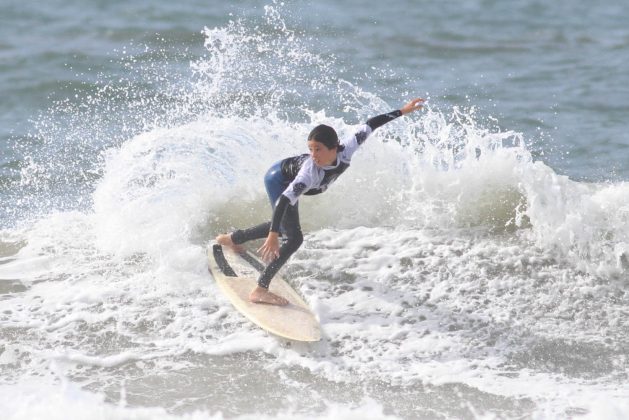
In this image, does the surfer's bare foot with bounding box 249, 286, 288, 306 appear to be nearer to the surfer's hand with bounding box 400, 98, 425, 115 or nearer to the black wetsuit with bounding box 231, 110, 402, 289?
the black wetsuit with bounding box 231, 110, 402, 289

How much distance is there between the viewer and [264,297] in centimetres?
669

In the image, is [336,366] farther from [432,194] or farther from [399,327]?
[432,194]

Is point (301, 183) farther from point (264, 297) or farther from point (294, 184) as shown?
point (264, 297)

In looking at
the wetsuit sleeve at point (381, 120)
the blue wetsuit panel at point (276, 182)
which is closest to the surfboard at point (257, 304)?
the blue wetsuit panel at point (276, 182)

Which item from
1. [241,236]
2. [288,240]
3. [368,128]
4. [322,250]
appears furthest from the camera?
[322,250]

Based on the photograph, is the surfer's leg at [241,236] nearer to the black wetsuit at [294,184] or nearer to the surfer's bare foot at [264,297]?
the black wetsuit at [294,184]

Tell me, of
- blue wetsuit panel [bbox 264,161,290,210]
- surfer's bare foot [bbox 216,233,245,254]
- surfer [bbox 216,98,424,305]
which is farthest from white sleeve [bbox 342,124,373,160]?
surfer's bare foot [bbox 216,233,245,254]

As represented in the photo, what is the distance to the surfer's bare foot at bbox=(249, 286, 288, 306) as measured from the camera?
21.9 feet

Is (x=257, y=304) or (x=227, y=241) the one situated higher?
(x=227, y=241)

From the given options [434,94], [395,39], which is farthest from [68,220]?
[395,39]

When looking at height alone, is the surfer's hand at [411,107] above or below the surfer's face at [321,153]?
above

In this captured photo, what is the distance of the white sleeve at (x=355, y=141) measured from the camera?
667 centimetres

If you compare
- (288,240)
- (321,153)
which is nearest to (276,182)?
(288,240)

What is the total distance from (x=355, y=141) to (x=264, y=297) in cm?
130
